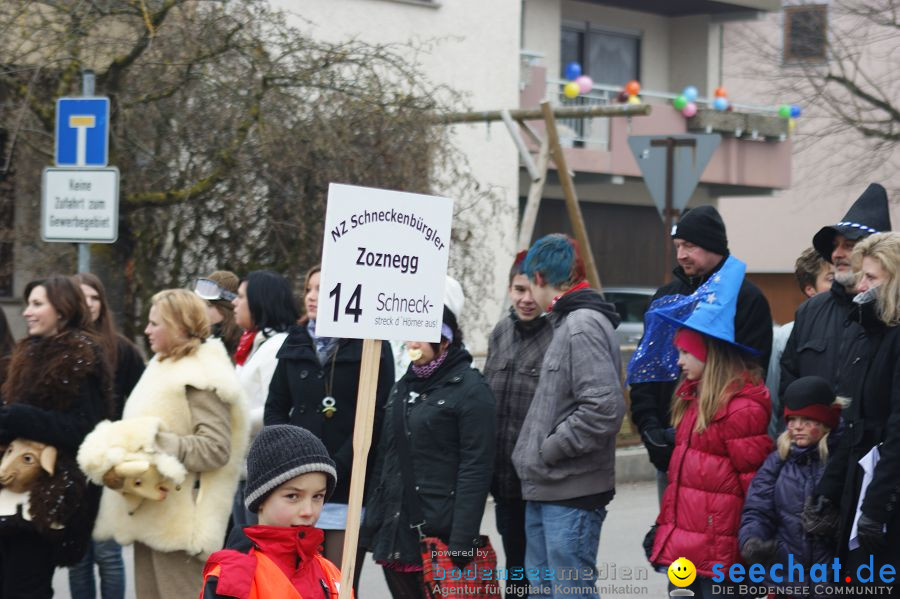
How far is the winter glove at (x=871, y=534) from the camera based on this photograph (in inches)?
200

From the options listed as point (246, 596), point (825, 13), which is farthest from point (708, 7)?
point (246, 596)

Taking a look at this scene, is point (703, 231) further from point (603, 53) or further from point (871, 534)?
point (603, 53)

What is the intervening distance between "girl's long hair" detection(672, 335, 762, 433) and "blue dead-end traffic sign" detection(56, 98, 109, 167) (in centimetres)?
501

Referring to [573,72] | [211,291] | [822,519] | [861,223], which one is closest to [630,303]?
[573,72]

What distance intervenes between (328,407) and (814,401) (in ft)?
7.46

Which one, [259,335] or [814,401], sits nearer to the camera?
[814,401]

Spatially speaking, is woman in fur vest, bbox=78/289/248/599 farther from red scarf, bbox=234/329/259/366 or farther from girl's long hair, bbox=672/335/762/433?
girl's long hair, bbox=672/335/762/433

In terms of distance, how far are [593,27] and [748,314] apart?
24025 millimetres

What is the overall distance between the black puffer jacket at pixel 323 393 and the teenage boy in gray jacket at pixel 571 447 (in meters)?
0.81

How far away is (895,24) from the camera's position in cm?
2461

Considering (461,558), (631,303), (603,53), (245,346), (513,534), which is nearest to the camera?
(461,558)

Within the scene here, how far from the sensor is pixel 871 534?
509cm

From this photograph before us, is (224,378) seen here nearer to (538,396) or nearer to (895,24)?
(538,396)

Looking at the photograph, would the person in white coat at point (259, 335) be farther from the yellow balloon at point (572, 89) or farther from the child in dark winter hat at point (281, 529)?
the yellow balloon at point (572, 89)
